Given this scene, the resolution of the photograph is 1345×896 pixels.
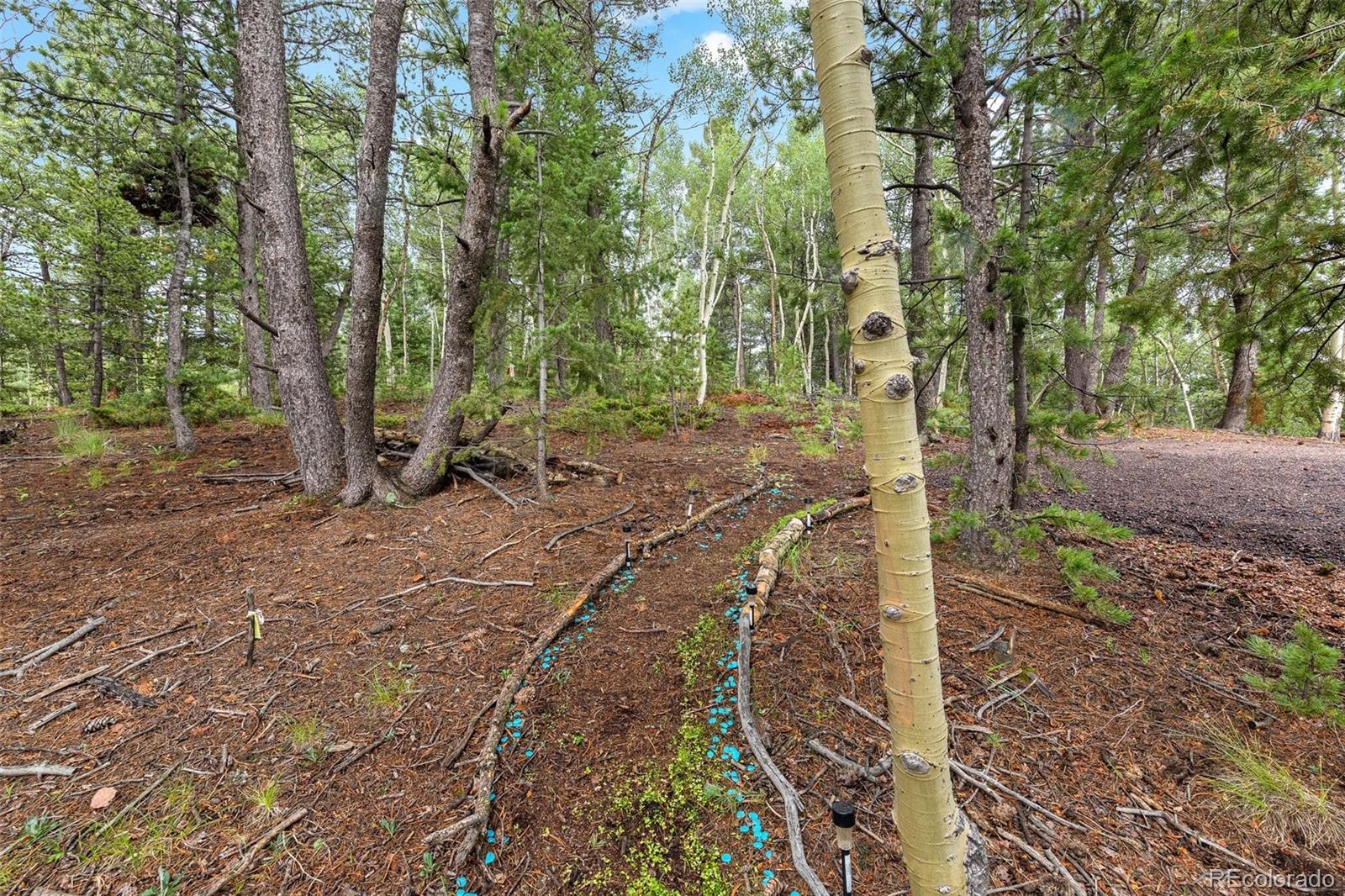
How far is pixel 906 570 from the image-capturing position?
1283 millimetres

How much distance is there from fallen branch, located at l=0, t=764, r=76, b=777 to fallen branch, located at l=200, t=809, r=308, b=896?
3.45ft

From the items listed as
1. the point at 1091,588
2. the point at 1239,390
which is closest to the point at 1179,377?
the point at 1091,588

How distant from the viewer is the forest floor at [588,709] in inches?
70.7

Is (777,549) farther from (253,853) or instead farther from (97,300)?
(97,300)

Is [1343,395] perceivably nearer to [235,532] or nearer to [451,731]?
[451,731]

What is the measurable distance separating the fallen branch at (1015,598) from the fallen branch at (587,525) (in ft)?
10.2

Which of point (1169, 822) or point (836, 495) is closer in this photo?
point (1169, 822)

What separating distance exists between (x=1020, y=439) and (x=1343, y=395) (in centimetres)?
161

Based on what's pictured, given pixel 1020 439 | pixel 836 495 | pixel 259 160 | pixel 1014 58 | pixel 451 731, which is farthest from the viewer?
pixel 836 495

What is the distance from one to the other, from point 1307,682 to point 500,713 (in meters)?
3.80

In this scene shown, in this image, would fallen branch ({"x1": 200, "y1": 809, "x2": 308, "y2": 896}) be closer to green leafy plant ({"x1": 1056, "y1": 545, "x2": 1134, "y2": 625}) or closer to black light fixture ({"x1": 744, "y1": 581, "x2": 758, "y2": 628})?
black light fixture ({"x1": 744, "y1": 581, "x2": 758, "y2": 628})

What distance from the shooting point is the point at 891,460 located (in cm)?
127

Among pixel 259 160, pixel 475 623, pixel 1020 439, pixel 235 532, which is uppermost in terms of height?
pixel 259 160

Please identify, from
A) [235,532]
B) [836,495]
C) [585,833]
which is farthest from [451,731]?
[836,495]
